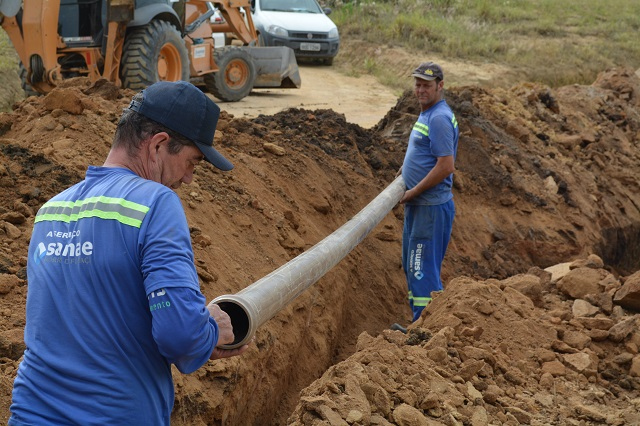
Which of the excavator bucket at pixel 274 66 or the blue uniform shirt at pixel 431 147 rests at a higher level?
the blue uniform shirt at pixel 431 147

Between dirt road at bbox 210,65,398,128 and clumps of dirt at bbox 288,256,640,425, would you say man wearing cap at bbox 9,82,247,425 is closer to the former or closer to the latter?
clumps of dirt at bbox 288,256,640,425

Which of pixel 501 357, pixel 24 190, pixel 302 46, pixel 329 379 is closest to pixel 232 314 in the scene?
pixel 329 379

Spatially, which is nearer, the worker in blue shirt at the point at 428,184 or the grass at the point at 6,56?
the worker in blue shirt at the point at 428,184

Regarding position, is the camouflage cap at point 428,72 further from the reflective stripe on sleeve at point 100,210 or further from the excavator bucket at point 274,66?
the excavator bucket at point 274,66

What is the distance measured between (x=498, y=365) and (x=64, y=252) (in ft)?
11.5

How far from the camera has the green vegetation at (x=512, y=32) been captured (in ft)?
83.1

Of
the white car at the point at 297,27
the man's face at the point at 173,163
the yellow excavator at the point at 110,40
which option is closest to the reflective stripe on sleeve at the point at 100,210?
the man's face at the point at 173,163

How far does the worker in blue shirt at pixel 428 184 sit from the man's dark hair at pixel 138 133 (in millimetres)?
4589

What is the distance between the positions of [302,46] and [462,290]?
1686 cm

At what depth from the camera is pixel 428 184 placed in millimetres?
7406

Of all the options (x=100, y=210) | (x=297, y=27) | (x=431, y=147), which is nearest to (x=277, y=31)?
(x=297, y=27)

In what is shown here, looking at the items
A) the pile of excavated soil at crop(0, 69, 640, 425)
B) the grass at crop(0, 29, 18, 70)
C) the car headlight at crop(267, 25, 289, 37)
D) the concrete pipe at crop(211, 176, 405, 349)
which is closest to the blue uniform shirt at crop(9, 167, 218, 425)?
the concrete pipe at crop(211, 176, 405, 349)

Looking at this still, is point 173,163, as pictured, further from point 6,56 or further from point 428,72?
point 6,56

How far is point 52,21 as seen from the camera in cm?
1194
